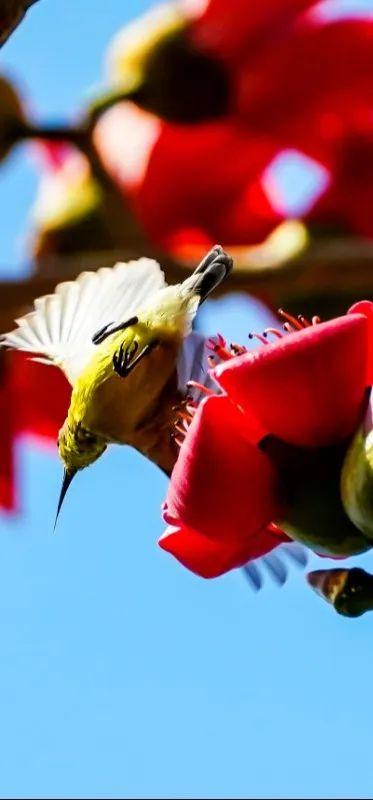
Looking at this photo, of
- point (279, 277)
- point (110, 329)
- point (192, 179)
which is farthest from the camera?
point (192, 179)

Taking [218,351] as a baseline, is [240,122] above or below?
below

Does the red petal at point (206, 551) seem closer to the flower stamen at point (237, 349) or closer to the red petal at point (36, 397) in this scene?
the flower stamen at point (237, 349)

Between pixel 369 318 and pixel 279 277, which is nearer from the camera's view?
pixel 369 318

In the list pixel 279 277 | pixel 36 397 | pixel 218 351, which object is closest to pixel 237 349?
pixel 218 351

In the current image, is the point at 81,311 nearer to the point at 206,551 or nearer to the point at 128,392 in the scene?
the point at 128,392

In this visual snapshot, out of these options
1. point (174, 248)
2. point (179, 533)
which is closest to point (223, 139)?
point (174, 248)

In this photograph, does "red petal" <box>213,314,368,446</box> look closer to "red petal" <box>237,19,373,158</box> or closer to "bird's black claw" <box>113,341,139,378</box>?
"bird's black claw" <box>113,341,139,378</box>

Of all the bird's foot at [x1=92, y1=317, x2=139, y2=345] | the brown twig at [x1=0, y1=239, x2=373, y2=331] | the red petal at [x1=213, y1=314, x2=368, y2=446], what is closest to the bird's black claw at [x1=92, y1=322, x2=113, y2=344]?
the bird's foot at [x1=92, y1=317, x2=139, y2=345]

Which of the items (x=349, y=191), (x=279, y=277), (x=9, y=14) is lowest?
(x=349, y=191)
